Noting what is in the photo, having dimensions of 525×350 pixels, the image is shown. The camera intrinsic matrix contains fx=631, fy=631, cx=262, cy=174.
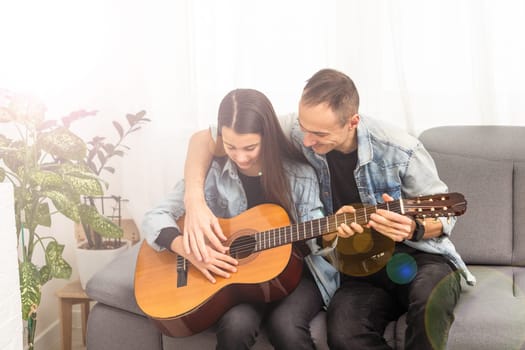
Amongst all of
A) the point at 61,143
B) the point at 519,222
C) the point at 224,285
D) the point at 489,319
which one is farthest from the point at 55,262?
the point at 519,222

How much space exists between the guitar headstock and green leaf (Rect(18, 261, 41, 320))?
3.30 feet

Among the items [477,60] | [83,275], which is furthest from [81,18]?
[477,60]

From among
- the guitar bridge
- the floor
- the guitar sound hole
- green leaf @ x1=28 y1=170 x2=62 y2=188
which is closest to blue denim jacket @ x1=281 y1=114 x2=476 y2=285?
the guitar sound hole

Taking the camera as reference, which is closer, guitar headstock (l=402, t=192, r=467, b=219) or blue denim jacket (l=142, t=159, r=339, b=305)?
guitar headstock (l=402, t=192, r=467, b=219)

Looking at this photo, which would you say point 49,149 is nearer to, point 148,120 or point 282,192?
point 148,120

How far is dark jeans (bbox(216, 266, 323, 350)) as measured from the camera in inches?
59.6

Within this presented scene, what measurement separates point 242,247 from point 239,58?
0.57 m

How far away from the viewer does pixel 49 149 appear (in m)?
1.77

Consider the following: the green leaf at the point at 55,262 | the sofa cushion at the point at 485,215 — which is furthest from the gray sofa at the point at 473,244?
the green leaf at the point at 55,262

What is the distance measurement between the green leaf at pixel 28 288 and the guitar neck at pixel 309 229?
623 mm

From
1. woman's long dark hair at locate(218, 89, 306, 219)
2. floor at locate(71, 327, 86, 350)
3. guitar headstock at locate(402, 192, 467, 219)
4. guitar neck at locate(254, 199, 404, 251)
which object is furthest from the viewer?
floor at locate(71, 327, 86, 350)

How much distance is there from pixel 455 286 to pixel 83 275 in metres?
1.11

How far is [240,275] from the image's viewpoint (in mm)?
1575

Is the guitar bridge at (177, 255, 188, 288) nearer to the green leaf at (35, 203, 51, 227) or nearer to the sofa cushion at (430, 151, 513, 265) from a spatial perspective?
the green leaf at (35, 203, 51, 227)
